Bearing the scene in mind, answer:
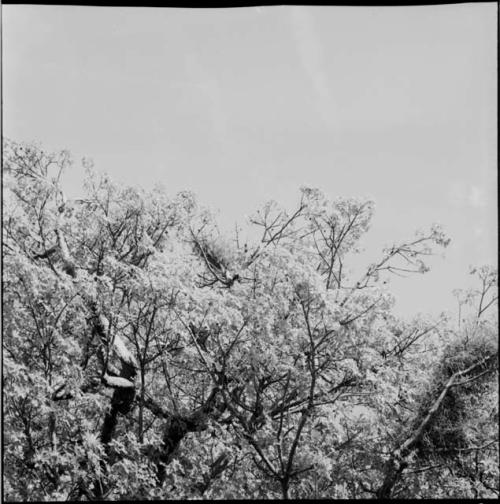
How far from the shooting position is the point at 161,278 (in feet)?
10.1

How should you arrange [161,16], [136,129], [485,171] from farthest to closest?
[136,129], [161,16], [485,171]

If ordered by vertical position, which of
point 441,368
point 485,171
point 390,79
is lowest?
point 441,368

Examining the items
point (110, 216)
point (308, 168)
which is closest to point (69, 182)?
point (110, 216)

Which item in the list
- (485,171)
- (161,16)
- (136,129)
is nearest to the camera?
(485,171)

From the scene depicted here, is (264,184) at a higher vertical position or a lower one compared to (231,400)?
higher

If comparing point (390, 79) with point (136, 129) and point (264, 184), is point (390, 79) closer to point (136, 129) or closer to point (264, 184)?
point (264, 184)

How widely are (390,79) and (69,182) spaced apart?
5.88 feet

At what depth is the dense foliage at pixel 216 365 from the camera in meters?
2.98

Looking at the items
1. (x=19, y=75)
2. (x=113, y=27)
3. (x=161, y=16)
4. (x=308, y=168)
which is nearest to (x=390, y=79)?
(x=308, y=168)

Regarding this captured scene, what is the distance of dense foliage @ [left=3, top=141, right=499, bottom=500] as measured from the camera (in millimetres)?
2979

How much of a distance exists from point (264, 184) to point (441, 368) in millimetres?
1366

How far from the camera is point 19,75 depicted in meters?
2.66

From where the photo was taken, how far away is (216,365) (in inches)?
127

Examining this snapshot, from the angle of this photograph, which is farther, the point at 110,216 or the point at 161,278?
the point at 110,216
